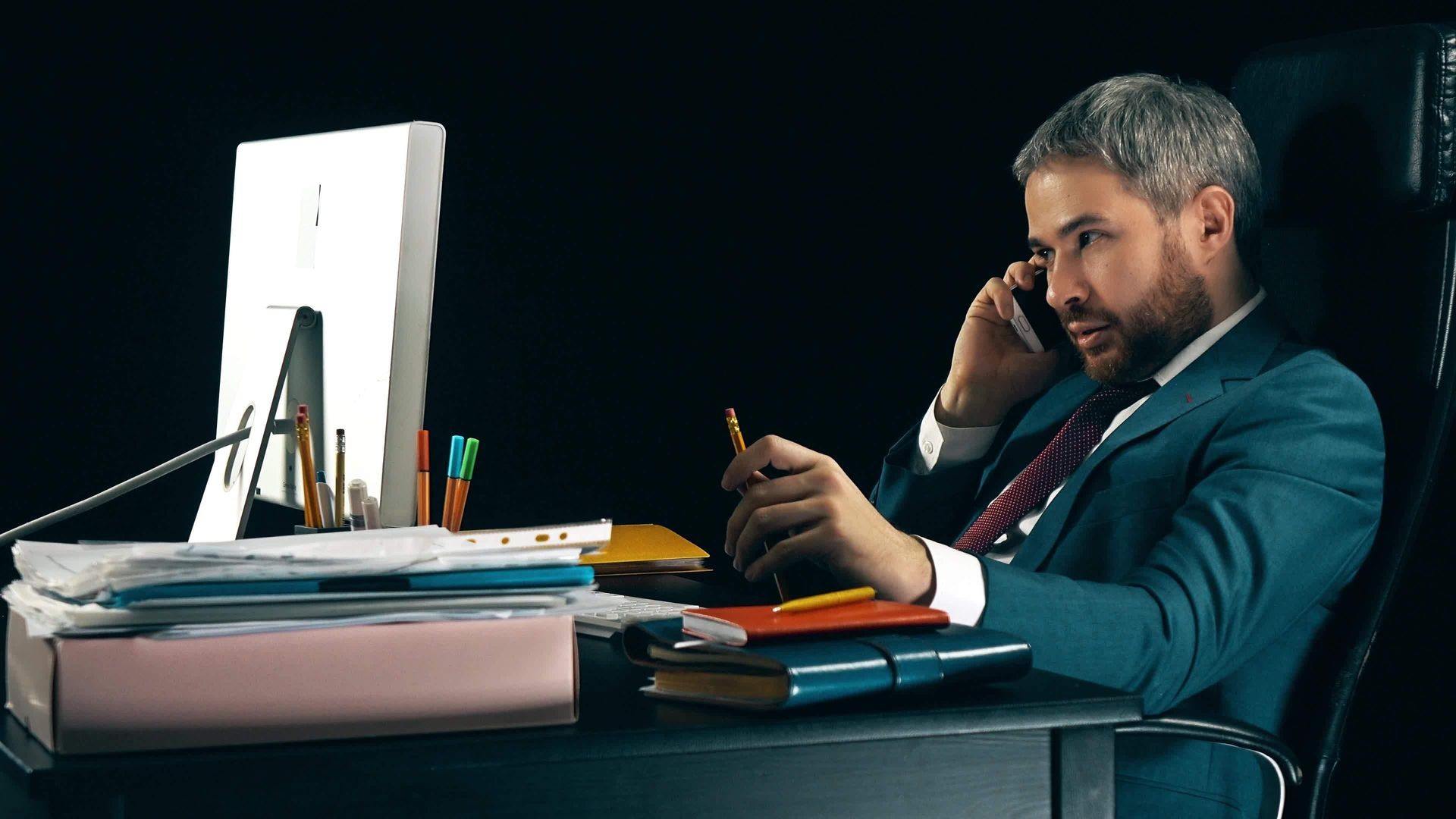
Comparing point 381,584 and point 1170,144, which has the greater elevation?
point 1170,144

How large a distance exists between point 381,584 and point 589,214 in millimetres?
2106

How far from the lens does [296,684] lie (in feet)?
2.53

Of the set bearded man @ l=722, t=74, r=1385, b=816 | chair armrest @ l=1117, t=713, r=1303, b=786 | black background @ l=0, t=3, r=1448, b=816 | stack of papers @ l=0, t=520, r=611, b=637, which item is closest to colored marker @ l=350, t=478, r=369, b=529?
bearded man @ l=722, t=74, r=1385, b=816

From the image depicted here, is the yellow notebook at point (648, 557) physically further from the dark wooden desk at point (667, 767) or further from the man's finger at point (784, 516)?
the dark wooden desk at point (667, 767)

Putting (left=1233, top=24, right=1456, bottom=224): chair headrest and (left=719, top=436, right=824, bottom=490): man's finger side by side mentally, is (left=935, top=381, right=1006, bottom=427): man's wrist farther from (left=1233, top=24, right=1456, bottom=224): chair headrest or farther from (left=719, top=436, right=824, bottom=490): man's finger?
(left=719, top=436, right=824, bottom=490): man's finger

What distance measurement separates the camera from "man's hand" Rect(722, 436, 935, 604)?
1224 millimetres

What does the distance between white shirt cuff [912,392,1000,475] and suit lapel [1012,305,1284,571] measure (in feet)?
1.33

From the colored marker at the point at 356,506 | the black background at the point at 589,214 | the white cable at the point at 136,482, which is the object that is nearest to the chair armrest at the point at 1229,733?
the colored marker at the point at 356,506

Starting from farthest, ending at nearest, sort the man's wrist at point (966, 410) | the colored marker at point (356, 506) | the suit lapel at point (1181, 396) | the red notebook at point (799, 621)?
the man's wrist at point (966, 410), the suit lapel at point (1181, 396), the colored marker at point (356, 506), the red notebook at point (799, 621)

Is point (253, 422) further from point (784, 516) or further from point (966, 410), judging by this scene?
point (966, 410)

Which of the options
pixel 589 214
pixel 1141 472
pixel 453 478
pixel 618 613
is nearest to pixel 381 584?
pixel 618 613

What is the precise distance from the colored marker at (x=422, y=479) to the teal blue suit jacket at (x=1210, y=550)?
565mm

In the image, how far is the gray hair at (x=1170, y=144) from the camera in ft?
5.64

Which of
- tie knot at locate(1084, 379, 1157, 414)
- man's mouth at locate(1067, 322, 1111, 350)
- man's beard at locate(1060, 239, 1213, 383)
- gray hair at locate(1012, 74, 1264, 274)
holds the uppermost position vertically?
gray hair at locate(1012, 74, 1264, 274)
